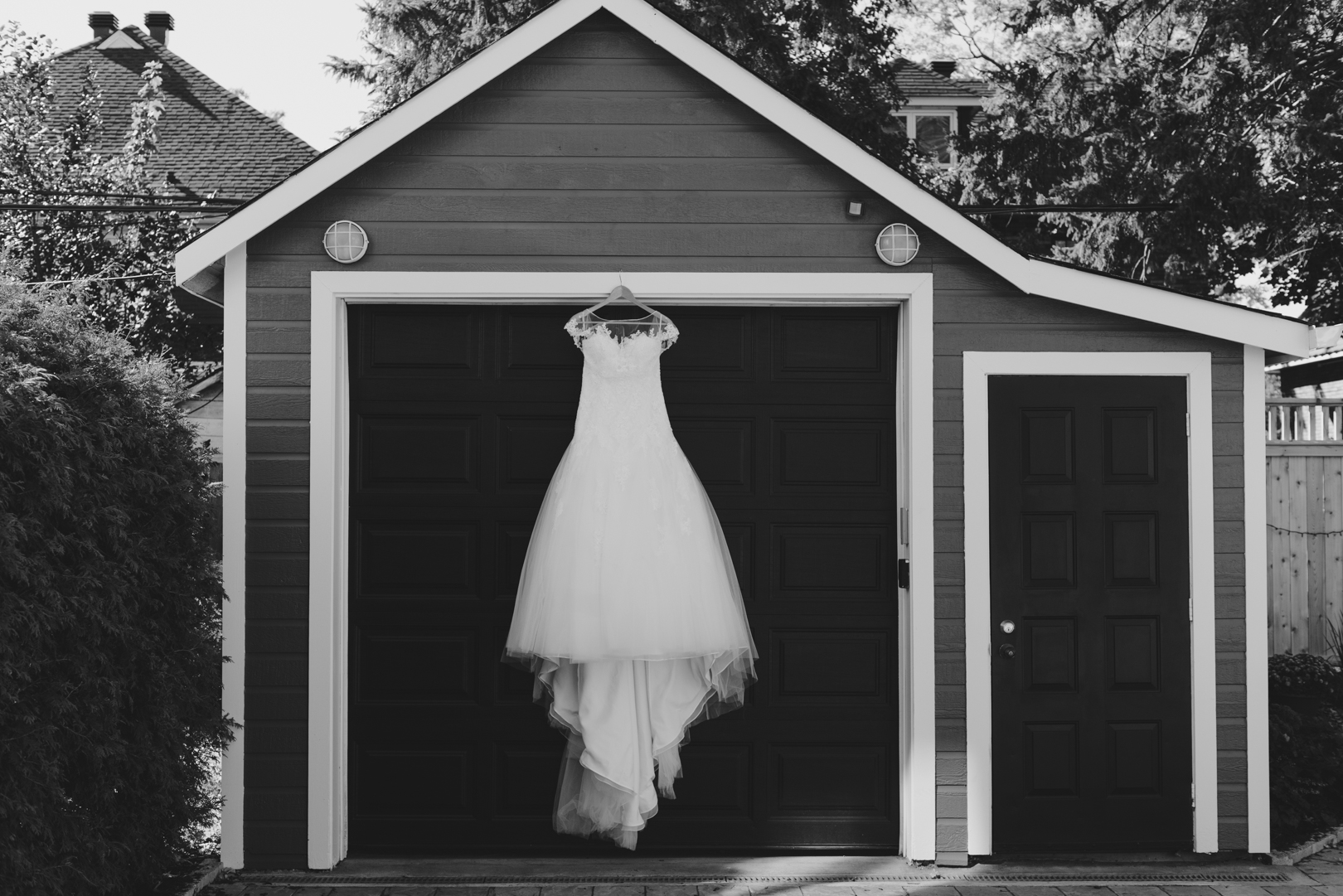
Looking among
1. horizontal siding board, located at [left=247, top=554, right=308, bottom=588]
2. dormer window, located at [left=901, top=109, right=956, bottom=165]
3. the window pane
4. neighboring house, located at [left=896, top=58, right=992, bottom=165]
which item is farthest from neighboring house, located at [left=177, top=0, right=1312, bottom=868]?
the window pane

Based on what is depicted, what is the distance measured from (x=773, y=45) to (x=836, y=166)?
785 cm

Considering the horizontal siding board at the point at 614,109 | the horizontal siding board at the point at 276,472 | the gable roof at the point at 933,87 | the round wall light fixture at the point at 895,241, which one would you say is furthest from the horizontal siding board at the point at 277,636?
the gable roof at the point at 933,87

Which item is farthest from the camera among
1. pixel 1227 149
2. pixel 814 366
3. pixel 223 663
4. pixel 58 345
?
pixel 1227 149

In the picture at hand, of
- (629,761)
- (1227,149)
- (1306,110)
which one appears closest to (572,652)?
(629,761)

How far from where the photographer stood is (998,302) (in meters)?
5.18

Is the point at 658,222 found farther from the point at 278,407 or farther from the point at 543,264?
the point at 278,407

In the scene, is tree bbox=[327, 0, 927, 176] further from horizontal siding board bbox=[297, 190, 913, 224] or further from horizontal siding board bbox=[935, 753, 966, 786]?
horizontal siding board bbox=[935, 753, 966, 786]

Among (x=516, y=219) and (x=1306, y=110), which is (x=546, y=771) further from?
(x=1306, y=110)

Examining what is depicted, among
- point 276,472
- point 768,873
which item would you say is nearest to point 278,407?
point 276,472

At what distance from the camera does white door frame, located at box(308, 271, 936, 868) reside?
5.04m

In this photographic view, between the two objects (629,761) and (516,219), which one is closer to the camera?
(629,761)

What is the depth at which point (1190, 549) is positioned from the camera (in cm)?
518

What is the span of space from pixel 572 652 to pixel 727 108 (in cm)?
258

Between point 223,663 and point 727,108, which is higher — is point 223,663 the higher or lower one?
the lower one
